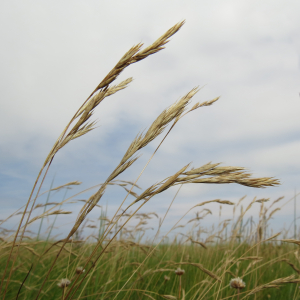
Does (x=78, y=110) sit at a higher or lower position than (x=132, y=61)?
lower

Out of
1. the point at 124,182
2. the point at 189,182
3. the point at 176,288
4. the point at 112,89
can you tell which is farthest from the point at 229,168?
the point at 176,288

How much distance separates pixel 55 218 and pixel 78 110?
1894mm

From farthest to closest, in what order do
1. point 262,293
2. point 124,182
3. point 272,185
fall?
point 262,293 < point 124,182 < point 272,185

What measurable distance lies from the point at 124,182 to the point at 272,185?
106 cm

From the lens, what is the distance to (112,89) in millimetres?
1477

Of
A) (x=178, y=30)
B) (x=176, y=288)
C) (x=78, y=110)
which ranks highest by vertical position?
(x=178, y=30)

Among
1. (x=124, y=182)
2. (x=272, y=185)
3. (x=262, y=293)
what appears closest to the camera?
(x=272, y=185)

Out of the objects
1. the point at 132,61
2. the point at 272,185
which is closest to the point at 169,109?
the point at 132,61

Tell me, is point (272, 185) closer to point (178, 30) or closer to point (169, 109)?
point (169, 109)

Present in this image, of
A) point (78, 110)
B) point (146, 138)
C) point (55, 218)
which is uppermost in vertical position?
point (78, 110)

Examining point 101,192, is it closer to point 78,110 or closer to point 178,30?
point 78,110

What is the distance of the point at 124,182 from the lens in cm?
200

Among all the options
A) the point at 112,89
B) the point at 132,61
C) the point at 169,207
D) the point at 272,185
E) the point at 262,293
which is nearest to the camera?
the point at 272,185

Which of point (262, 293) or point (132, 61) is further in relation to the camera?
point (262, 293)
